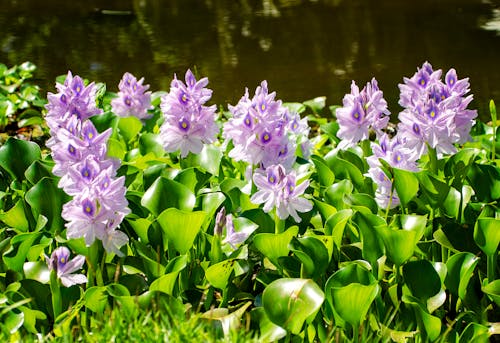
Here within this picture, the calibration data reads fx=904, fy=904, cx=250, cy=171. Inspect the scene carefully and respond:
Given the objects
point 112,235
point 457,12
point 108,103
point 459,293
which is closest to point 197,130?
point 112,235

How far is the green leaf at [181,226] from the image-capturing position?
2.98 meters

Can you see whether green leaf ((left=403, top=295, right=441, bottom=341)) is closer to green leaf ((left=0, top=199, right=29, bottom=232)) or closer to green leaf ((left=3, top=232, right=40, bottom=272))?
green leaf ((left=3, top=232, right=40, bottom=272))

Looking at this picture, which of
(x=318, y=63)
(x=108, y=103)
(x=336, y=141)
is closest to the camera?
(x=336, y=141)

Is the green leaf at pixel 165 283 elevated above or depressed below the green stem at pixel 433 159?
below

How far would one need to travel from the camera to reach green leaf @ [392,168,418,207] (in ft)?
10.3

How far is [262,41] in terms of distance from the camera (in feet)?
26.5

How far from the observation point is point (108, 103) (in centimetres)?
518

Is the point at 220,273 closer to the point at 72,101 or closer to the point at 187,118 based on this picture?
the point at 187,118

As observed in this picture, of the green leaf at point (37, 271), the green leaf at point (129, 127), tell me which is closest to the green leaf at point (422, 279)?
the green leaf at point (37, 271)

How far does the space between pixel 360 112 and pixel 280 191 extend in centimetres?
63

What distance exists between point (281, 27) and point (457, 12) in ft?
5.82

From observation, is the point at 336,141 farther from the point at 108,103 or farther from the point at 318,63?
the point at 318,63

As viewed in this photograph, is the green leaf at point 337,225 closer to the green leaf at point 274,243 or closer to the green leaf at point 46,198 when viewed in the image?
the green leaf at point 274,243

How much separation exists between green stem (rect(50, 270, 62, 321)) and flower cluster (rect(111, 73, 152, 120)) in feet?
5.07
